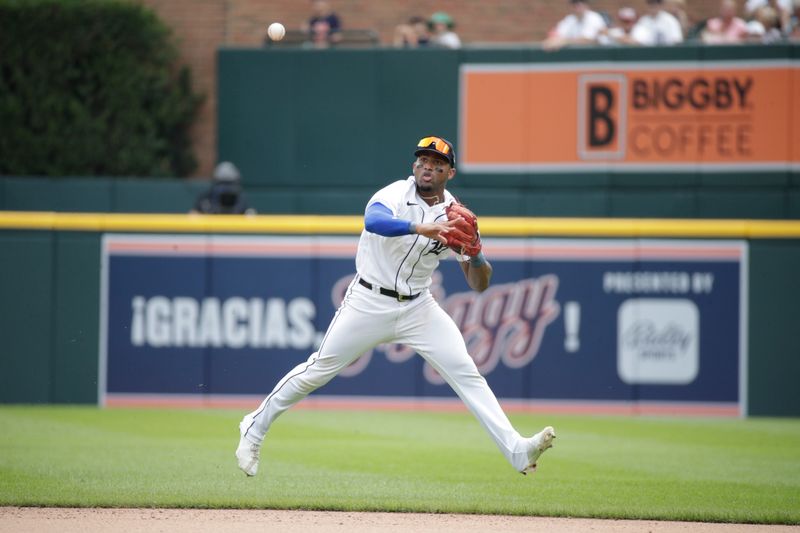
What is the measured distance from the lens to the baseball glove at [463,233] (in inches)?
251

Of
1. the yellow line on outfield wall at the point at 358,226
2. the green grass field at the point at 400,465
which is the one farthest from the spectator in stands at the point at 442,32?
the green grass field at the point at 400,465

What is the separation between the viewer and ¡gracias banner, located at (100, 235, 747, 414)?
38.7 feet

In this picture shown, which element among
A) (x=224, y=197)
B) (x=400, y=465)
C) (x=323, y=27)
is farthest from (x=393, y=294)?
(x=323, y=27)

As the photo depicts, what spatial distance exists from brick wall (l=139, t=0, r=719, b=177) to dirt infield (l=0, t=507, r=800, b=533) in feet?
33.2

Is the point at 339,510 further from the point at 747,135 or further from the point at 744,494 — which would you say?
the point at 747,135

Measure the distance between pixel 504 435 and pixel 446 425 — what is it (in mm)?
4146

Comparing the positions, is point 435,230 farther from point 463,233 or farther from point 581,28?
point 581,28

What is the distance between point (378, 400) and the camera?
11.9m

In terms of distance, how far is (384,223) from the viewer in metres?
6.40

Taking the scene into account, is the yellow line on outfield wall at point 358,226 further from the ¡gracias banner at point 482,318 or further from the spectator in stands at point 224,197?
the spectator in stands at point 224,197

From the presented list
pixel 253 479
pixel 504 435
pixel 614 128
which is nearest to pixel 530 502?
pixel 504 435

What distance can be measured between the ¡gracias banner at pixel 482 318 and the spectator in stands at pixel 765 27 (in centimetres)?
322

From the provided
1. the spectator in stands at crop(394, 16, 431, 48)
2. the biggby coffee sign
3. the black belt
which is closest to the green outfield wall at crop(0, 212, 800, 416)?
the biggby coffee sign

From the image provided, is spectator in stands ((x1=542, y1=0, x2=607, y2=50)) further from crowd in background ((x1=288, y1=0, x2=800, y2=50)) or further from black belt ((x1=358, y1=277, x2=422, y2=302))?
black belt ((x1=358, y1=277, x2=422, y2=302))
